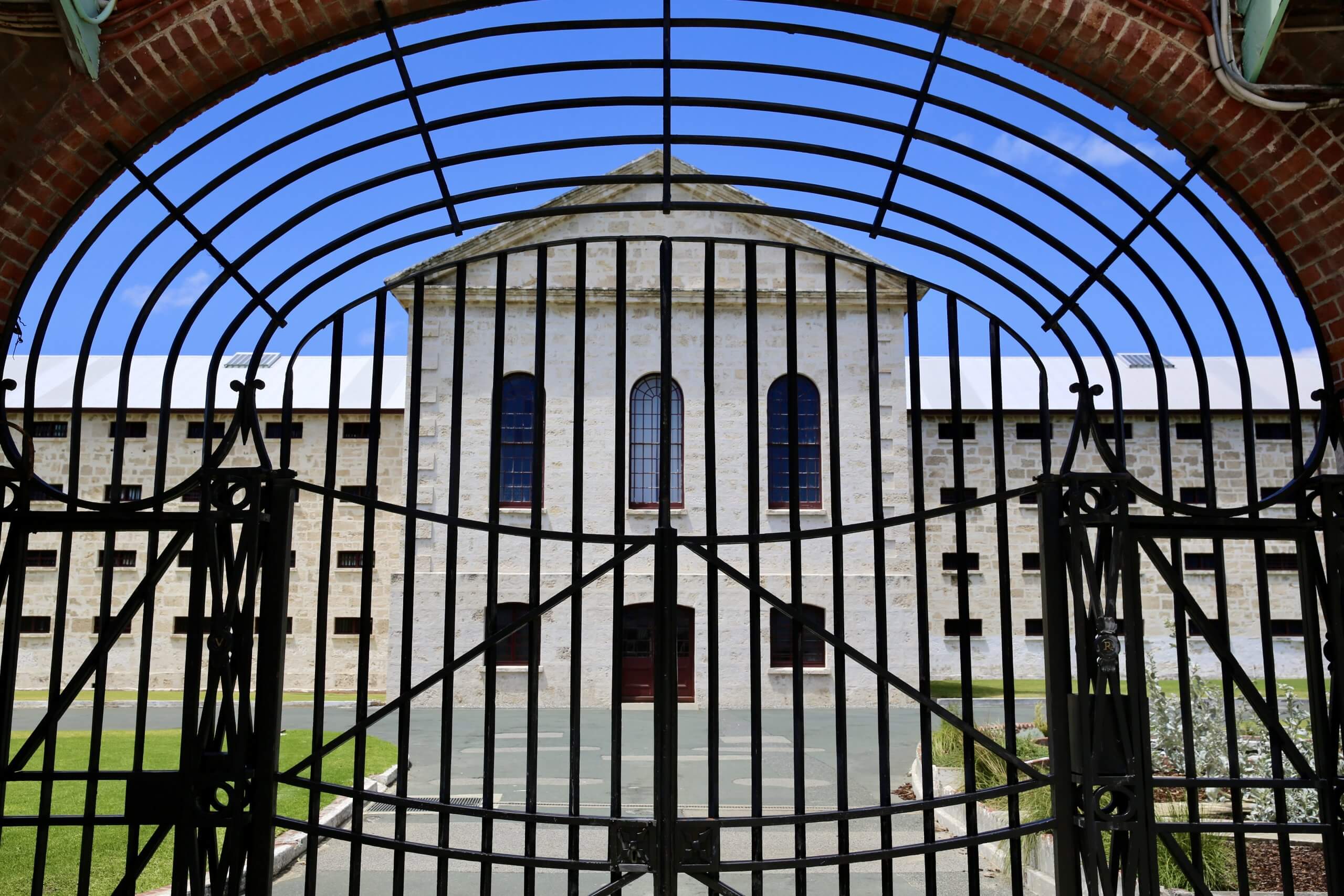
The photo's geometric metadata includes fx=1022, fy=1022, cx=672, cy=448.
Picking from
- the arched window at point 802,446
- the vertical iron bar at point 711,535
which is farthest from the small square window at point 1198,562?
the vertical iron bar at point 711,535

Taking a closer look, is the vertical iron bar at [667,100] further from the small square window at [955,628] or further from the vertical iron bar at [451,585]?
the small square window at [955,628]

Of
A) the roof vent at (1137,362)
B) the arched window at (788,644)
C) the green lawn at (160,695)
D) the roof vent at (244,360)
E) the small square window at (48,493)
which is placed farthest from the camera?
the roof vent at (1137,362)

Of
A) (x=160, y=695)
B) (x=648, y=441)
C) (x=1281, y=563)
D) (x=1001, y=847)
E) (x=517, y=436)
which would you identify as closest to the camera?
(x=1001, y=847)

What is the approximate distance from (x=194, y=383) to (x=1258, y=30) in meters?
26.5

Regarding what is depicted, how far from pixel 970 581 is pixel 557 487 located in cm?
1141

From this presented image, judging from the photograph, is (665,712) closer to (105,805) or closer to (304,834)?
(304,834)

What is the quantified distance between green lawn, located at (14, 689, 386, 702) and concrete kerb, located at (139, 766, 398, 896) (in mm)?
10947

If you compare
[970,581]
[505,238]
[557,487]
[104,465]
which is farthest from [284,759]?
[970,581]

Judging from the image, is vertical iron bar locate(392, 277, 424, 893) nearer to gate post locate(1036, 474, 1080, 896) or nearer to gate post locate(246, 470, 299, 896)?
gate post locate(246, 470, 299, 896)

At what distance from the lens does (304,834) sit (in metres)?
8.59

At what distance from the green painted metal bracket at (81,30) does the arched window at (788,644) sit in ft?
49.4

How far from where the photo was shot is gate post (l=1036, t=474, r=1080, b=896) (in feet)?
12.5

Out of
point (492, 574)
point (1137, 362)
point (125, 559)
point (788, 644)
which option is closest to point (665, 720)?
point (492, 574)

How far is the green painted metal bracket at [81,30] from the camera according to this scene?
380 cm
